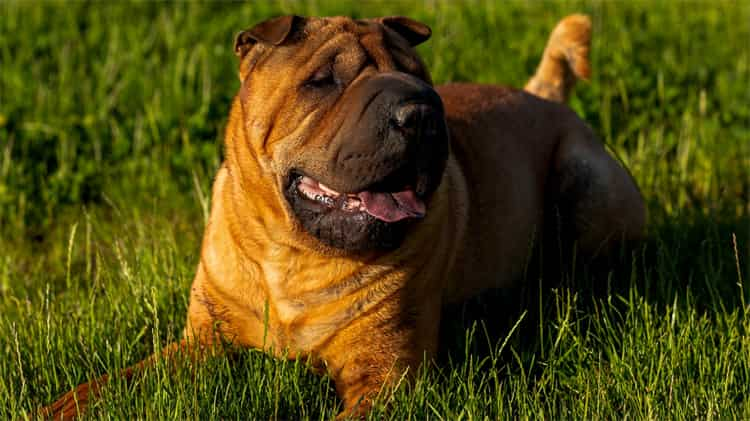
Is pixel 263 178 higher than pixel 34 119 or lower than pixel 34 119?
higher

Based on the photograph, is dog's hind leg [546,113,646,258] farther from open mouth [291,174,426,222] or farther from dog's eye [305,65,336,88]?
dog's eye [305,65,336,88]

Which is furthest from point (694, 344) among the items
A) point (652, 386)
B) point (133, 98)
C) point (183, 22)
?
point (183, 22)

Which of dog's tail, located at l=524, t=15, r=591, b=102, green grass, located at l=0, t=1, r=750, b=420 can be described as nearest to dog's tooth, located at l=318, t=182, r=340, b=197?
green grass, located at l=0, t=1, r=750, b=420

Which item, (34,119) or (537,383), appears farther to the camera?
(34,119)

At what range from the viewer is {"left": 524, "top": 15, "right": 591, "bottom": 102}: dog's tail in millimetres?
5469

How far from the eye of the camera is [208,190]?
17.9ft

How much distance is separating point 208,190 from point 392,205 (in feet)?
6.78

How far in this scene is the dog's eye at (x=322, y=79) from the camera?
3.64 meters

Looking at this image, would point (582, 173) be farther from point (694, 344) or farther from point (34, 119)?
point (34, 119)

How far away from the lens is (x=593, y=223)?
16.9 ft

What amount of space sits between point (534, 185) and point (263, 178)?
→ 1.68 m

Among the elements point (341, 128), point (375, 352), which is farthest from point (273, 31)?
point (375, 352)

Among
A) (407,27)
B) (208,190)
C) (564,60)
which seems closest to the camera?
(407,27)

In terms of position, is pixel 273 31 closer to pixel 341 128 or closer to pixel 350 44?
pixel 350 44
